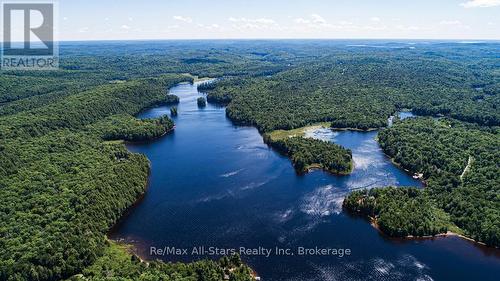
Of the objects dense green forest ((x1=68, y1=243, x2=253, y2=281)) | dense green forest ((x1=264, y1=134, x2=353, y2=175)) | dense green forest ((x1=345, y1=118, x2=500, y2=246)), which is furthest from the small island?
dense green forest ((x1=68, y1=243, x2=253, y2=281))

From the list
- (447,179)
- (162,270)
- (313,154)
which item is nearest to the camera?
(162,270)

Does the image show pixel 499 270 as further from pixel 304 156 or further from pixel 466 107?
pixel 466 107

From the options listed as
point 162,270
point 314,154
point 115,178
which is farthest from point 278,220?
point 115,178

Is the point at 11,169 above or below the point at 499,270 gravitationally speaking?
above

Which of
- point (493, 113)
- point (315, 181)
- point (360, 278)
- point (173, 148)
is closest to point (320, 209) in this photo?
point (315, 181)

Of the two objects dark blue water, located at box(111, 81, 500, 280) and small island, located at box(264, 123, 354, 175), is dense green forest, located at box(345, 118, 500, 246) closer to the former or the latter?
dark blue water, located at box(111, 81, 500, 280)

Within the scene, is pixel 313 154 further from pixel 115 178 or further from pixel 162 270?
pixel 162 270
